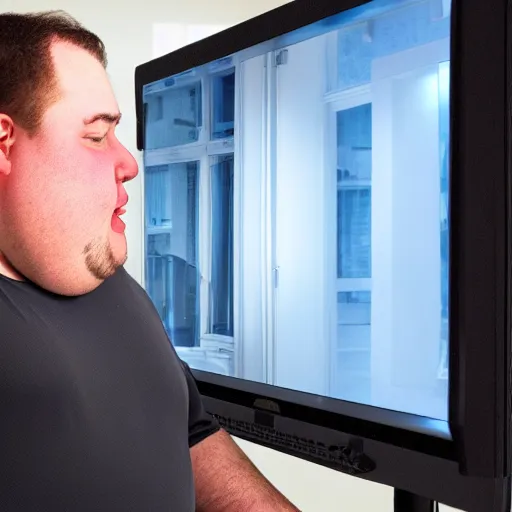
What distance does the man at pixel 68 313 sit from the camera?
1050mm

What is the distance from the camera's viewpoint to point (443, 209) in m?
1.23

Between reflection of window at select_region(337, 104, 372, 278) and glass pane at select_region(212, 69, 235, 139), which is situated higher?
glass pane at select_region(212, 69, 235, 139)

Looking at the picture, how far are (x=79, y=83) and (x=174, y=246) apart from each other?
0.75 m

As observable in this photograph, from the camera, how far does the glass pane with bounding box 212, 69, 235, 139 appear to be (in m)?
1.66

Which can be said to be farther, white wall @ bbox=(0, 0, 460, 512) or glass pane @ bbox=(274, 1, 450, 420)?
white wall @ bbox=(0, 0, 460, 512)

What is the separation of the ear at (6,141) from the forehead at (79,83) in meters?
0.06

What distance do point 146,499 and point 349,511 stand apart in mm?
913

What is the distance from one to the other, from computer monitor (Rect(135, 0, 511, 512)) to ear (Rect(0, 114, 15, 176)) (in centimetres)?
53

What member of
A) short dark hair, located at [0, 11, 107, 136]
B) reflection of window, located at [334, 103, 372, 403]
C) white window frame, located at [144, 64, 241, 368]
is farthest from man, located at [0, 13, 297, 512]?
white window frame, located at [144, 64, 241, 368]

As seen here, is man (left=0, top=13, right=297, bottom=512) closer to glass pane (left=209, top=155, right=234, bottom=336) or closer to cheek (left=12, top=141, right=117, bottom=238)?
cheek (left=12, top=141, right=117, bottom=238)

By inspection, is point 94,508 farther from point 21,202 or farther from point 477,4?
point 477,4

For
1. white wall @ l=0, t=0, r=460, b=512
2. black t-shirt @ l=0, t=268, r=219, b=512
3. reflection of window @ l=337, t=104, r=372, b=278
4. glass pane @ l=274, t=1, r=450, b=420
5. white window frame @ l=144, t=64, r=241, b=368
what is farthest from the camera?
white wall @ l=0, t=0, r=460, b=512

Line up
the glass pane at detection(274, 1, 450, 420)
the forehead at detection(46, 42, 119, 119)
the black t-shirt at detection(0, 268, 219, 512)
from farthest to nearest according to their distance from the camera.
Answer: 1. the glass pane at detection(274, 1, 450, 420)
2. the forehead at detection(46, 42, 119, 119)
3. the black t-shirt at detection(0, 268, 219, 512)

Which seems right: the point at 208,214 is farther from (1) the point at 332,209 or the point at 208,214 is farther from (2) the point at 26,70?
(2) the point at 26,70
